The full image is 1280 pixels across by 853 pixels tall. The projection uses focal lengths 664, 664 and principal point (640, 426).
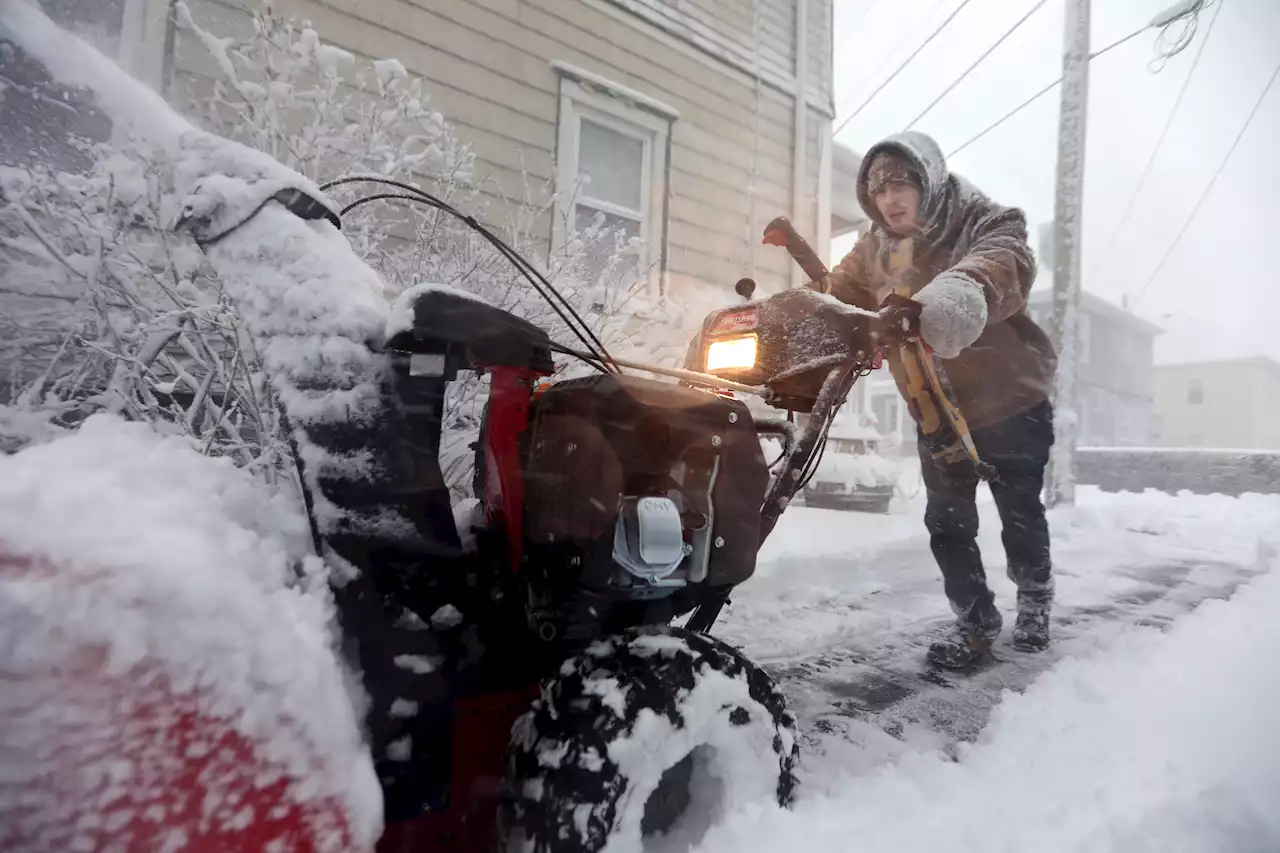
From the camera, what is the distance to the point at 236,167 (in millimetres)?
989

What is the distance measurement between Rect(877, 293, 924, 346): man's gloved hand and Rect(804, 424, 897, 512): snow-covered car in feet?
14.6

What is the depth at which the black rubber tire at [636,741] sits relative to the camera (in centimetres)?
85

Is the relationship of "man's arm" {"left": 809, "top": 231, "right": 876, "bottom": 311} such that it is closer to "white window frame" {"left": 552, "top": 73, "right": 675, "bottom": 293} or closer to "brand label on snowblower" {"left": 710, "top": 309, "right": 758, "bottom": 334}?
"brand label on snowblower" {"left": 710, "top": 309, "right": 758, "bottom": 334}

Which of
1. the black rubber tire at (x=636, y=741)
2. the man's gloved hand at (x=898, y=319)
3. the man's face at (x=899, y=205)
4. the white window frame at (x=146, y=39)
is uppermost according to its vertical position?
the white window frame at (x=146, y=39)

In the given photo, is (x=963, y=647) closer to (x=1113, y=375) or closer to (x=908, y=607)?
(x=908, y=607)

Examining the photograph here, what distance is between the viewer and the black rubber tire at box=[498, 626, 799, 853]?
A: 0.85 metres

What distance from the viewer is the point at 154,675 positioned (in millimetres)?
586

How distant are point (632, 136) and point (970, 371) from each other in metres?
3.07

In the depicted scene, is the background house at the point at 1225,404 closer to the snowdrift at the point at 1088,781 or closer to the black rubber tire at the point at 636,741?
the snowdrift at the point at 1088,781

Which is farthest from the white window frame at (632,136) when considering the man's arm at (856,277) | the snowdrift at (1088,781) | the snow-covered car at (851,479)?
the snowdrift at (1088,781)

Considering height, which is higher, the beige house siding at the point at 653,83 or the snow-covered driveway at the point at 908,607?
the beige house siding at the point at 653,83

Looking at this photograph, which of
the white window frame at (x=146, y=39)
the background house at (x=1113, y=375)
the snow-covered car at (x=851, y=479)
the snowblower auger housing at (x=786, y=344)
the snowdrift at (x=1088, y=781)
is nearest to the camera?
the snowdrift at (x=1088, y=781)

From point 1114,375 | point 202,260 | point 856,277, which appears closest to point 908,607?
point 856,277

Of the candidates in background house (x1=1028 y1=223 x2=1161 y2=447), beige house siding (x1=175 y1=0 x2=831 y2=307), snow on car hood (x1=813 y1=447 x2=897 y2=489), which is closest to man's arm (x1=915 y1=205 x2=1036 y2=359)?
beige house siding (x1=175 y1=0 x2=831 y2=307)
